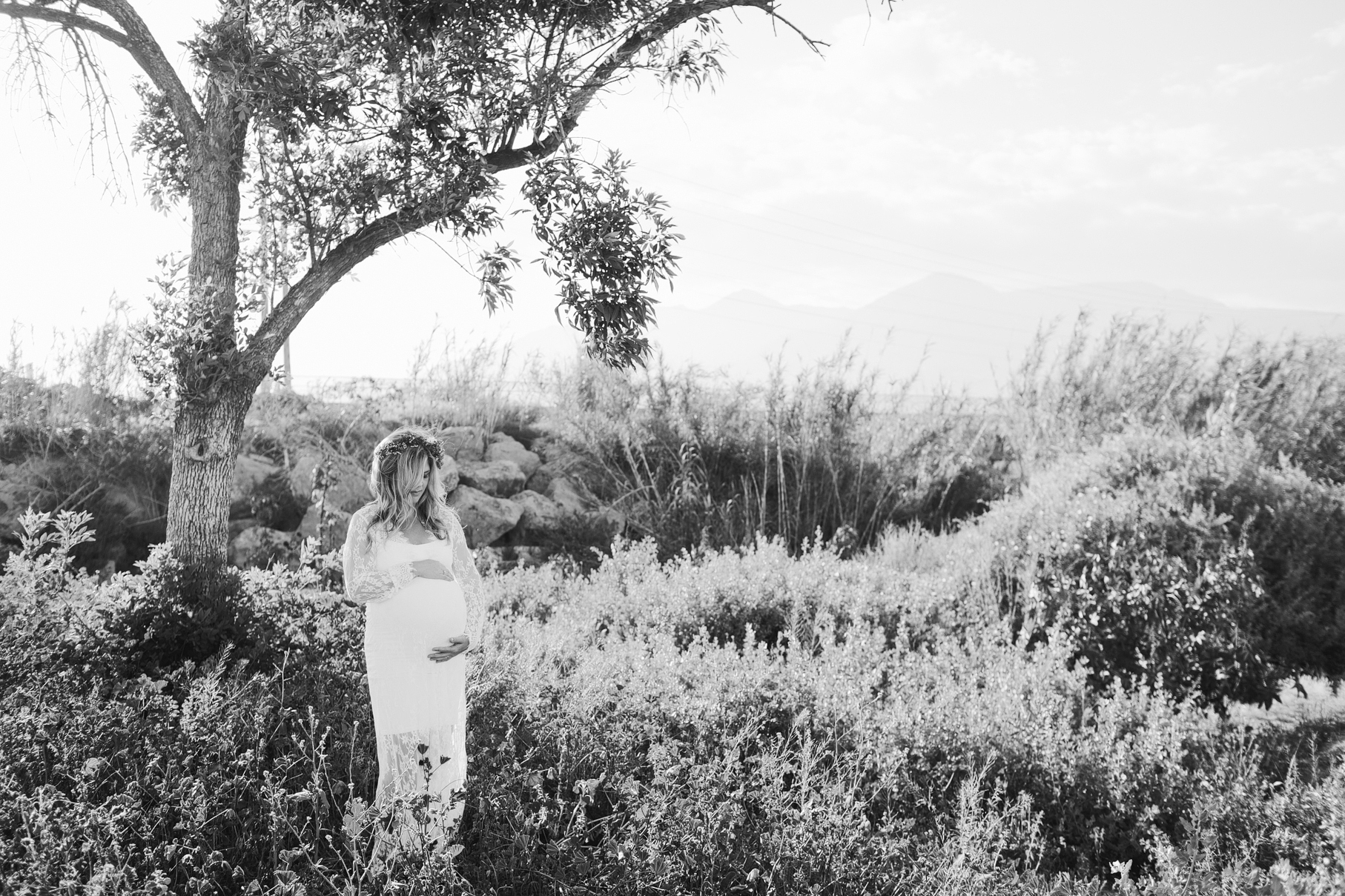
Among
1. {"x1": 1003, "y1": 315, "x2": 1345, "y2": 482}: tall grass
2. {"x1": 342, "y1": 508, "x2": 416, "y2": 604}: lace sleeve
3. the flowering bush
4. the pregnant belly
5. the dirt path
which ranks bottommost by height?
the dirt path

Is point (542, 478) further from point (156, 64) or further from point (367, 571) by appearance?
point (367, 571)

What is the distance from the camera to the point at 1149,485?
5.32 m

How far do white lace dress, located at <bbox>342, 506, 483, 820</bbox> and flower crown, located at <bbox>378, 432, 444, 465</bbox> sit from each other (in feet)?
0.78

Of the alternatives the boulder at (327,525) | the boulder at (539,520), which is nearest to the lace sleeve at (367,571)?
the boulder at (327,525)

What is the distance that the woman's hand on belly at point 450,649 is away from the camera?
9.40ft

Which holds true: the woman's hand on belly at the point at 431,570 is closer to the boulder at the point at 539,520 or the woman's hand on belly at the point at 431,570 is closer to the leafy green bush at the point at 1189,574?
the leafy green bush at the point at 1189,574

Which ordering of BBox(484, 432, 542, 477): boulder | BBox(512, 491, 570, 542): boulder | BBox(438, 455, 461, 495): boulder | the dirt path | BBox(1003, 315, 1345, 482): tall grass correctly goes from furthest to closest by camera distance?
BBox(484, 432, 542, 477): boulder, BBox(512, 491, 570, 542): boulder, BBox(438, 455, 461, 495): boulder, BBox(1003, 315, 1345, 482): tall grass, the dirt path

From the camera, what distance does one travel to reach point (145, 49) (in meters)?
4.57

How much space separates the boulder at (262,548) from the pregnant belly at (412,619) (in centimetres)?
411

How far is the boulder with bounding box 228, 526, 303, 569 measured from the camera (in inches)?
261

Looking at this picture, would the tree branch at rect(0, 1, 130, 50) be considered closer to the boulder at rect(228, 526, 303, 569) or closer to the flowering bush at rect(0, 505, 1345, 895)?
the flowering bush at rect(0, 505, 1345, 895)

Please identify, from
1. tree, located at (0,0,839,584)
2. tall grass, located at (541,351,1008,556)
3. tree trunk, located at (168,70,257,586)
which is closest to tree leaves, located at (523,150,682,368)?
tree, located at (0,0,839,584)

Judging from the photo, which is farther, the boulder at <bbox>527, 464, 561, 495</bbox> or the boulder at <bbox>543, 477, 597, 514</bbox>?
the boulder at <bbox>527, 464, 561, 495</bbox>

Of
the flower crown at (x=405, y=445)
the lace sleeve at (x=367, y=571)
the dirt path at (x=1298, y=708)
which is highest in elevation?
the flower crown at (x=405, y=445)
